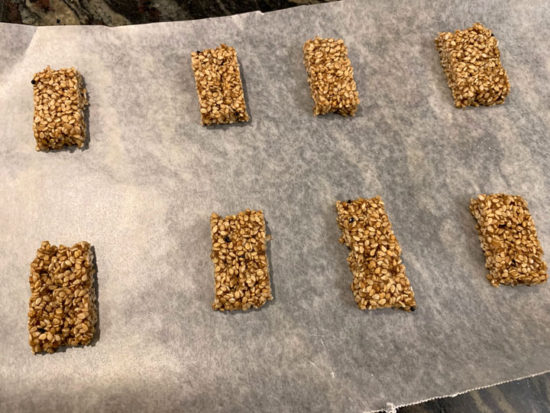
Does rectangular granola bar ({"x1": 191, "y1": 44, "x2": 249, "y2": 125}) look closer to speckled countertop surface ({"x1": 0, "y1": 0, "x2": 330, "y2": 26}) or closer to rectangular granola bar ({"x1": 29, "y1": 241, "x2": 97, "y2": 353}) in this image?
speckled countertop surface ({"x1": 0, "y1": 0, "x2": 330, "y2": 26})

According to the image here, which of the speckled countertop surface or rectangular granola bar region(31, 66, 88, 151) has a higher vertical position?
the speckled countertop surface

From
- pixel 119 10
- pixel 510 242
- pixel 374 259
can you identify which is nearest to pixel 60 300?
pixel 374 259

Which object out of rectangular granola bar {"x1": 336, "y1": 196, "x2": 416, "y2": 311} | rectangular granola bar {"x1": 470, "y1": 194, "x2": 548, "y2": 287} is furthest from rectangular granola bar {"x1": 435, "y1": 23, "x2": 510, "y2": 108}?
rectangular granola bar {"x1": 336, "y1": 196, "x2": 416, "y2": 311}

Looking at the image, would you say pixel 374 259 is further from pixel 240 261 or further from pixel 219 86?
pixel 219 86

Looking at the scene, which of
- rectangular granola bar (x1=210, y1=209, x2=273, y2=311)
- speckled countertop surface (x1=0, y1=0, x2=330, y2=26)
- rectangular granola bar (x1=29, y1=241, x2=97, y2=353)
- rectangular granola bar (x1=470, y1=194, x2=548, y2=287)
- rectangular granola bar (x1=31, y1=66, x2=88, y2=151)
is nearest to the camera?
rectangular granola bar (x1=29, y1=241, x2=97, y2=353)

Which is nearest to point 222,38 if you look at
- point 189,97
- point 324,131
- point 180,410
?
point 189,97

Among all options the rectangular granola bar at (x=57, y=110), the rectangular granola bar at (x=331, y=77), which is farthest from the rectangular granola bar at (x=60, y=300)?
the rectangular granola bar at (x=331, y=77)

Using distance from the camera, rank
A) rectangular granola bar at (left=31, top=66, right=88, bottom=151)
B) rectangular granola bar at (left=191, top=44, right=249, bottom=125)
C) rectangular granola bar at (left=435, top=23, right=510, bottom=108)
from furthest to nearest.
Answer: rectangular granola bar at (left=435, top=23, right=510, bottom=108), rectangular granola bar at (left=191, top=44, right=249, bottom=125), rectangular granola bar at (left=31, top=66, right=88, bottom=151)
